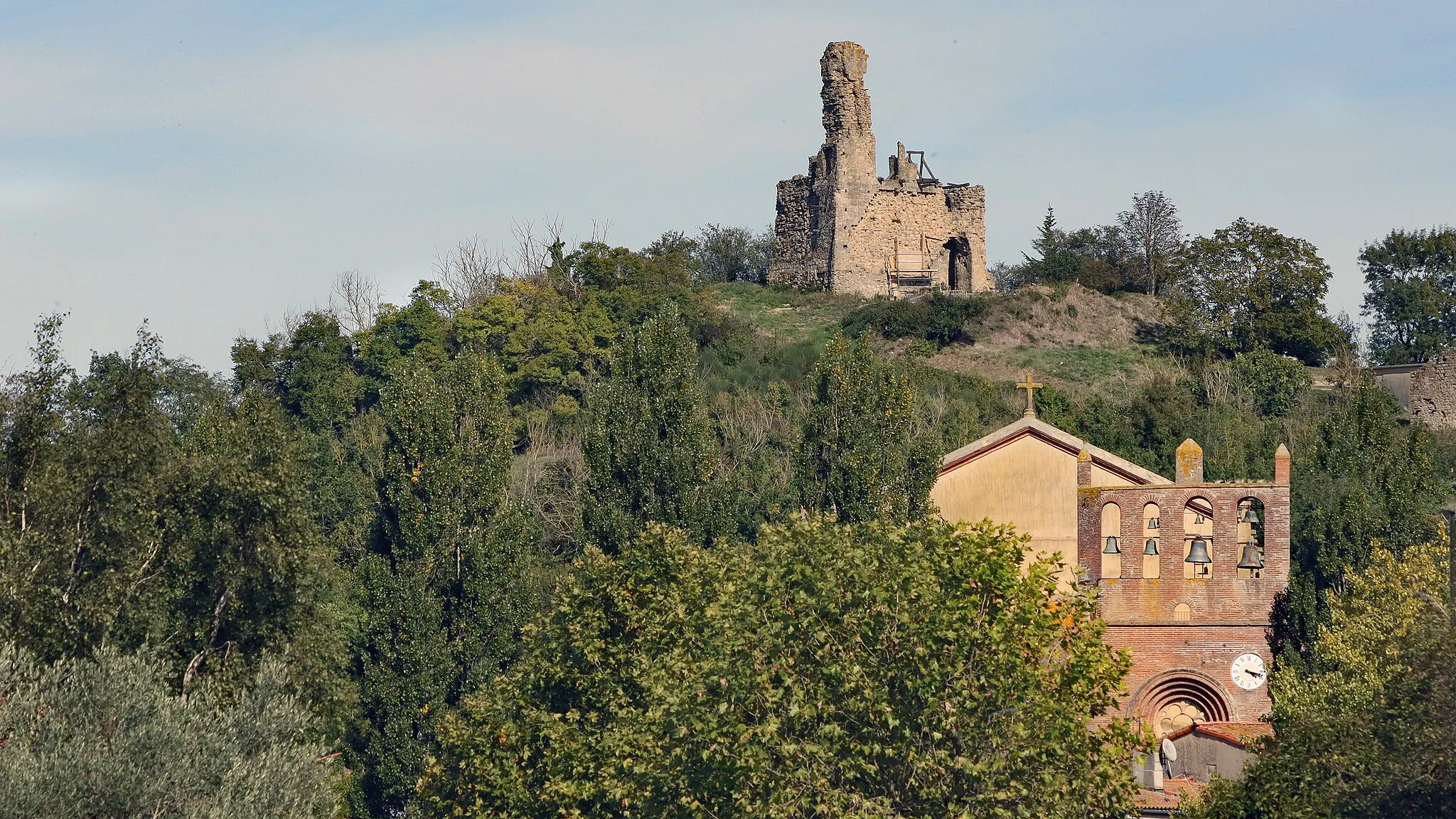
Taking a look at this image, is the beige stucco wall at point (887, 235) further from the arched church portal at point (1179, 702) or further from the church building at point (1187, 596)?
the arched church portal at point (1179, 702)

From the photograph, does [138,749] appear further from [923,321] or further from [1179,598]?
[923,321]

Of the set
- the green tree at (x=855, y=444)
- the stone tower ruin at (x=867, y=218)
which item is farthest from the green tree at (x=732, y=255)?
the green tree at (x=855, y=444)

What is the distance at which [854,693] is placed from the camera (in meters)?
19.3

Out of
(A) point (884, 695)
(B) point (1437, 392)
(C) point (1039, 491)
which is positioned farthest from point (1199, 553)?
(B) point (1437, 392)

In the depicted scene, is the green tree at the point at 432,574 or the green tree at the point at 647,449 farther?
the green tree at the point at 647,449

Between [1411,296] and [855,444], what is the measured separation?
34271mm

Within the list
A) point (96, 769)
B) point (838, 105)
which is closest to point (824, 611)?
point (96, 769)

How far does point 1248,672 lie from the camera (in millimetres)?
26484

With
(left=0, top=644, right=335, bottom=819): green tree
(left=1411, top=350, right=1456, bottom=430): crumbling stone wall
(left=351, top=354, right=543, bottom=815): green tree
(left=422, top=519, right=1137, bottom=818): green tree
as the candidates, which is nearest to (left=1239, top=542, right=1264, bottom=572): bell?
(left=422, top=519, right=1137, bottom=818): green tree

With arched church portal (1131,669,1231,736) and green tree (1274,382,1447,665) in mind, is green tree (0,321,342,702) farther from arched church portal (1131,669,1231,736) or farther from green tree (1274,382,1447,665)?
green tree (1274,382,1447,665)

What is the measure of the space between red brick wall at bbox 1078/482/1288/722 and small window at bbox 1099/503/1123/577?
0.24 meters

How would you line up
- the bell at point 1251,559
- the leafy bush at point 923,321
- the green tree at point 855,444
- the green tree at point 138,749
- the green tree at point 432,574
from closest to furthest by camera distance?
the green tree at point 138,749 < the bell at point 1251,559 < the green tree at point 432,574 < the green tree at point 855,444 < the leafy bush at point 923,321

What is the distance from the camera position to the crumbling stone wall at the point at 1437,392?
5456 centimetres

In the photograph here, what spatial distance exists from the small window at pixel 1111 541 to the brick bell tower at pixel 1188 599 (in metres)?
0.09
